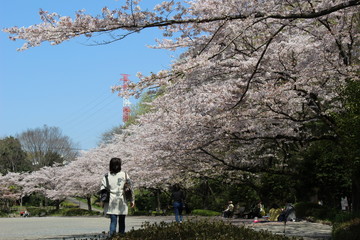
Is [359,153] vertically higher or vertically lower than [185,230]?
higher

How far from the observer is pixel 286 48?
1088 cm

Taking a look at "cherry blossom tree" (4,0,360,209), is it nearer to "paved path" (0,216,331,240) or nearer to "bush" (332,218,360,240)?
"paved path" (0,216,331,240)

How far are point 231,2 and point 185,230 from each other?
15.9ft

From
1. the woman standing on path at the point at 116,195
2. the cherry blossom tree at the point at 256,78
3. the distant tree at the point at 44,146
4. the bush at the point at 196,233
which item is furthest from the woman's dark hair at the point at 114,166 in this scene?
the distant tree at the point at 44,146

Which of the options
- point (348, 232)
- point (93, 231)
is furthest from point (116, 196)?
point (93, 231)

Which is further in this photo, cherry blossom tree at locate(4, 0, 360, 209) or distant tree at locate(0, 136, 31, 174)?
distant tree at locate(0, 136, 31, 174)

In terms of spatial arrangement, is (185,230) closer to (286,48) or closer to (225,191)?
(286,48)

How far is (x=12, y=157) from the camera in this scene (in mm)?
53594

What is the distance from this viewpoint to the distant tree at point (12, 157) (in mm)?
53125

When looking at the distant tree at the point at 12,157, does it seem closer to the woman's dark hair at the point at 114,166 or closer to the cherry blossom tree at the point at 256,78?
the cherry blossom tree at the point at 256,78

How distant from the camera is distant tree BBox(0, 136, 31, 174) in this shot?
53.1 meters

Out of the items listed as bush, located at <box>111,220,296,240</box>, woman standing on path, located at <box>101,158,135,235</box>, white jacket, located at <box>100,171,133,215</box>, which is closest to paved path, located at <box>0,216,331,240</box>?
woman standing on path, located at <box>101,158,135,235</box>

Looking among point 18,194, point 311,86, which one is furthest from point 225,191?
point 18,194

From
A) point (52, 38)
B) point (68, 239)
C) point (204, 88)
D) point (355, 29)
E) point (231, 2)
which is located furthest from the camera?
point (355, 29)
